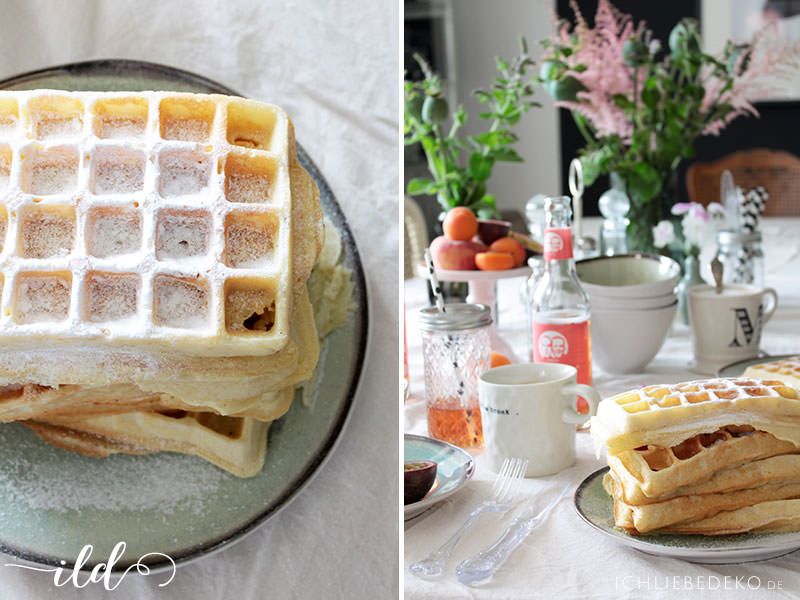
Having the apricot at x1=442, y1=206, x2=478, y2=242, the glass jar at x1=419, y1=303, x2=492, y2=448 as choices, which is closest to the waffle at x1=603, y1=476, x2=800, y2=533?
the glass jar at x1=419, y1=303, x2=492, y2=448

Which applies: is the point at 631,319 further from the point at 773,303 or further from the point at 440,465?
the point at 440,465

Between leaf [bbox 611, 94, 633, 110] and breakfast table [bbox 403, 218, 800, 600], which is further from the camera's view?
leaf [bbox 611, 94, 633, 110]

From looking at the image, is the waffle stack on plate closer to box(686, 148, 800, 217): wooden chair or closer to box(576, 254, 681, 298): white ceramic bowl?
box(576, 254, 681, 298): white ceramic bowl

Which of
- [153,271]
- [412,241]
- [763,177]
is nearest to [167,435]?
[153,271]

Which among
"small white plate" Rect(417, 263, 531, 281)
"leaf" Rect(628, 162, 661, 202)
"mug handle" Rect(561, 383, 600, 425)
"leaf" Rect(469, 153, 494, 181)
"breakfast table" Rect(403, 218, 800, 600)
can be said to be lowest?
"breakfast table" Rect(403, 218, 800, 600)

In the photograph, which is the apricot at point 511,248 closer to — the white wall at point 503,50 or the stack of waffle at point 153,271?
the stack of waffle at point 153,271

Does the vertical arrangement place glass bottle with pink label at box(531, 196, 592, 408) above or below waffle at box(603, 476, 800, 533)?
above
